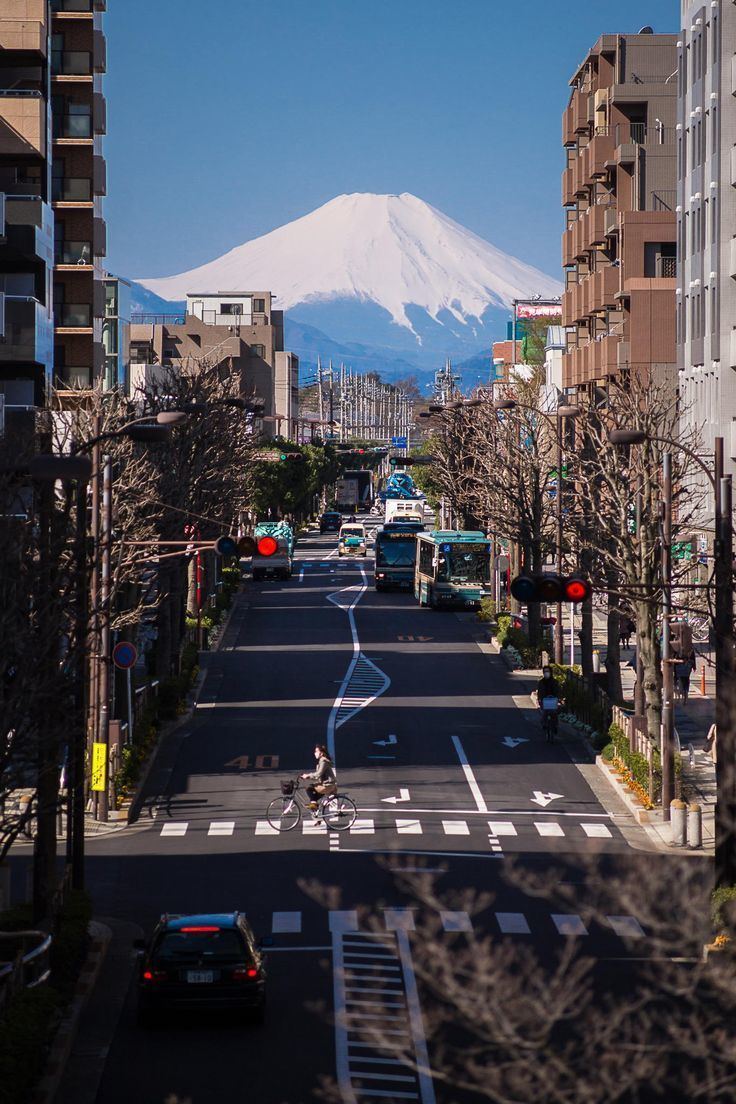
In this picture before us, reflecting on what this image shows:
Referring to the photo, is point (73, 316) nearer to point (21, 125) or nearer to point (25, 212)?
point (21, 125)

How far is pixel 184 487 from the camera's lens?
52.6 m

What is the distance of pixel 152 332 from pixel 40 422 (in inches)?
5670

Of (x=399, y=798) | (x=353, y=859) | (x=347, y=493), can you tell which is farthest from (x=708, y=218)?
(x=347, y=493)

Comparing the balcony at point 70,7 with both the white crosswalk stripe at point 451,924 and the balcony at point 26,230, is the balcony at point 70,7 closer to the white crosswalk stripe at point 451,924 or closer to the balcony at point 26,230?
the balcony at point 26,230

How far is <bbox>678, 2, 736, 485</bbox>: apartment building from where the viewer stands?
63.3 m

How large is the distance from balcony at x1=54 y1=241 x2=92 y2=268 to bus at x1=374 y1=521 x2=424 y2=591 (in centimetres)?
1934

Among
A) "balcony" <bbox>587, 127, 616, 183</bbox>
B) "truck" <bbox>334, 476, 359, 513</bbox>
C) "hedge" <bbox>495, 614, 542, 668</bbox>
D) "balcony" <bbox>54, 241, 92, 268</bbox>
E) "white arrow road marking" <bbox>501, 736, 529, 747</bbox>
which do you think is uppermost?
"balcony" <bbox>587, 127, 616, 183</bbox>

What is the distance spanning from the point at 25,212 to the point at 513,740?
2881 centimetres

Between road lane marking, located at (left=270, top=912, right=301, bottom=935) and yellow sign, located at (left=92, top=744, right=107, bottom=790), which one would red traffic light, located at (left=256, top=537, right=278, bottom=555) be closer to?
yellow sign, located at (left=92, top=744, right=107, bottom=790)

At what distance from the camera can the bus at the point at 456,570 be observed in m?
78.2

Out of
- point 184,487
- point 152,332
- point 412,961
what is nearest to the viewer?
point 412,961

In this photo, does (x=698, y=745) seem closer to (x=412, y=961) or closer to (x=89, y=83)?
(x=412, y=961)

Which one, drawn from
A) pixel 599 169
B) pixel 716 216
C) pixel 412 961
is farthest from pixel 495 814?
pixel 599 169

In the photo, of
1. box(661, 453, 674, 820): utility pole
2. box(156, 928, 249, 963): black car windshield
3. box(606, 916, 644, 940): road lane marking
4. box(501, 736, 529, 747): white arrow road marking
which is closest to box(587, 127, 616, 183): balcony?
box(501, 736, 529, 747): white arrow road marking
